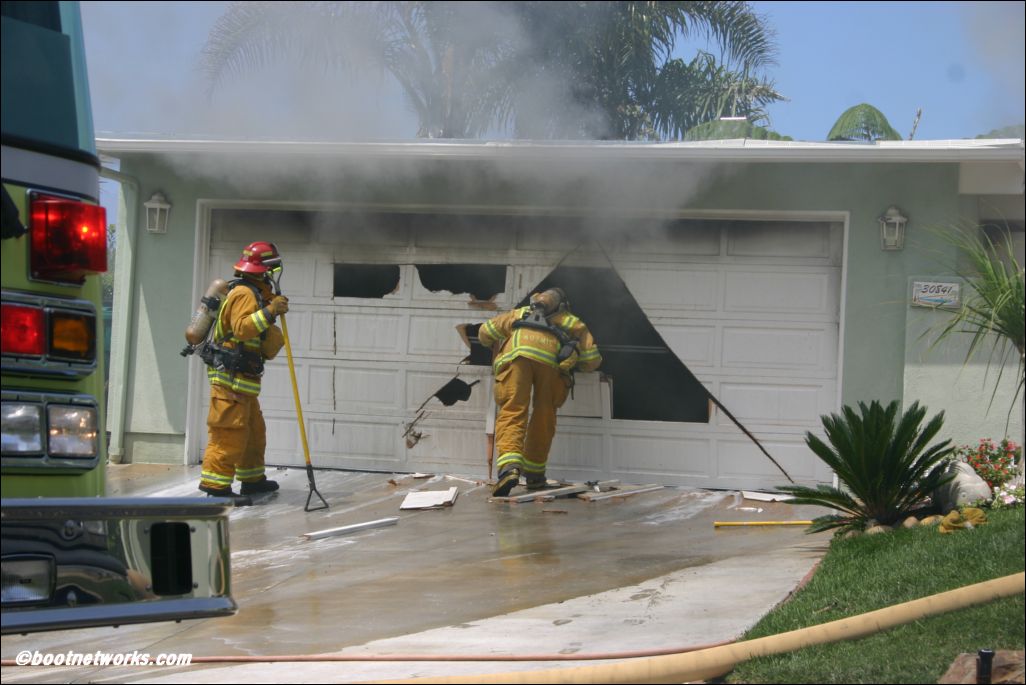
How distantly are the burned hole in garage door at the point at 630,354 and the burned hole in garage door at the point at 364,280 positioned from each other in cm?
121

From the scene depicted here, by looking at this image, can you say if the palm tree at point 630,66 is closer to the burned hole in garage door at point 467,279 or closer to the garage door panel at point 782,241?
the garage door panel at point 782,241

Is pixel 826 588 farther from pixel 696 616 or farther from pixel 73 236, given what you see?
pixel 73 236

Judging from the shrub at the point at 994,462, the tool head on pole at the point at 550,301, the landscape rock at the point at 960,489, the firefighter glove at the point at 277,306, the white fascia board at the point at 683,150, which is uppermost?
the white fascia board at the point at 683,150

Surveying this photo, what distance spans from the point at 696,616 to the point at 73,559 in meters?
3.06

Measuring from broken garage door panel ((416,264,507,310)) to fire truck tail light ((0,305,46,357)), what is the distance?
706 centimetres

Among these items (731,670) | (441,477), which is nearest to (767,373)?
(441,477)

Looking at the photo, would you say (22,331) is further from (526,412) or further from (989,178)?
(989,178)

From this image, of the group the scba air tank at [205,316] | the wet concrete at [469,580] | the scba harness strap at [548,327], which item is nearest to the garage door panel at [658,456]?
the wet concrete at [469,580]

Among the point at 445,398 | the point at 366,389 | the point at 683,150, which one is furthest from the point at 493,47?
the point at 366,389

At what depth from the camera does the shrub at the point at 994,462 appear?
21.1 ft

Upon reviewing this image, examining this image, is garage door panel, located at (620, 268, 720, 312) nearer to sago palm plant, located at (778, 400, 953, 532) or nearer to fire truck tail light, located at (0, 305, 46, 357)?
sago palm plant, located at (778, 400, 953, 532)

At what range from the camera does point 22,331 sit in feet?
9.11

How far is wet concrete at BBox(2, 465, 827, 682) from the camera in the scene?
4633 millimetres

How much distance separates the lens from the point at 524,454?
9047 mm
